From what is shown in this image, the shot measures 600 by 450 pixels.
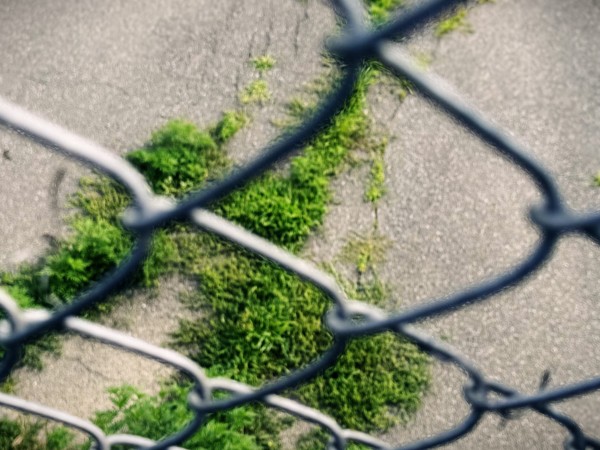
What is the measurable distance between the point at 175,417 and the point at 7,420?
1.55 feet

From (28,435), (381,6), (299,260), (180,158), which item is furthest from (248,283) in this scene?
(299,260)

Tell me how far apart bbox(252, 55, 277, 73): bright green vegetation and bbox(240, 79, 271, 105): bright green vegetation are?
5 centimetres

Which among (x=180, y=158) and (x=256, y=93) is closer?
(x=180, y=158)

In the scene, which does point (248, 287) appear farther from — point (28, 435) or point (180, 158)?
point (28, 435)

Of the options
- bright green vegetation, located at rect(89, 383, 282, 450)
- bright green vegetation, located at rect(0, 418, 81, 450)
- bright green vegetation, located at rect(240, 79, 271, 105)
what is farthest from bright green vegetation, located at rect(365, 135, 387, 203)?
bright green vegetation, located at rect(0, 418, 81, 450)

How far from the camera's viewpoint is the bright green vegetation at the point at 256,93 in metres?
2.10

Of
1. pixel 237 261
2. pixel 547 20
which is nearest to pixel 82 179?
pixel 237 261

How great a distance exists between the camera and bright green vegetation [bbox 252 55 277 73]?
85.1 inches

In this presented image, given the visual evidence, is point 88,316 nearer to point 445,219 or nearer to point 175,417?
point 175,417

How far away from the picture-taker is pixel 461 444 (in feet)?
5.43

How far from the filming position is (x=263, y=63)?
2170mm

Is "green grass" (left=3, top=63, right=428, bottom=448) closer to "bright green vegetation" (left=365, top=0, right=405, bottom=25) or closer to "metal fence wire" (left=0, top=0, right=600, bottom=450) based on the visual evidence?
"bright green vegetation" (left=365, top=0, right=405, bottom=25)

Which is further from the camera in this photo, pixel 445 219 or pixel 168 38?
pixel 168 38

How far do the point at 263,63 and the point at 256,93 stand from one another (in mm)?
127
